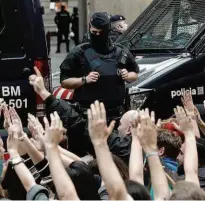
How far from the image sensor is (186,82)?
926cm

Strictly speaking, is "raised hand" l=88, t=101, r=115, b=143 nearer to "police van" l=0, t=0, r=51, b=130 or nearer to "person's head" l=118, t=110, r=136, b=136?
"person's head" l=118, t=110, r=136, b=136

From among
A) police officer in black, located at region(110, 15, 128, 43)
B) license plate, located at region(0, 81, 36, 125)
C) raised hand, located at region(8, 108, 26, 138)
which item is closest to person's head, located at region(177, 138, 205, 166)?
raised hand, located at region(8, 108, 26, 138)

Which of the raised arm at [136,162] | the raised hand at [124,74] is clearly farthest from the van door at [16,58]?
the raised arm at [136,162]

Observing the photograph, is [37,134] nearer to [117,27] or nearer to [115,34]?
[115,34]

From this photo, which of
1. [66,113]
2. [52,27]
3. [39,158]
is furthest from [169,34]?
→ [52,27]

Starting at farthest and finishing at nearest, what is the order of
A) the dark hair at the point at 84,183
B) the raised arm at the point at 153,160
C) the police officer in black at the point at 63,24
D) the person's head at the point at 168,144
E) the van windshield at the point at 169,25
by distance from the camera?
the police officer in black at the point at 63,24, the van windshield at the point at 169,25, the person's head at the point at 168,144, the dark hair at the point at 84,183, the raised arm at the point at 153,160

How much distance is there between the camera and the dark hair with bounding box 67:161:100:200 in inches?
208

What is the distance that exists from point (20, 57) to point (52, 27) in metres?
25.8

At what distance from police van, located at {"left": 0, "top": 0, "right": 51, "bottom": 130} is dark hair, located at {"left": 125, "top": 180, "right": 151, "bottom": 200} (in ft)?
11.0

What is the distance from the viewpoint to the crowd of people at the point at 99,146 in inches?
187

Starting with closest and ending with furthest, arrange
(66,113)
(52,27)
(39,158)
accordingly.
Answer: (39,158) < (66,113) < (52,27)

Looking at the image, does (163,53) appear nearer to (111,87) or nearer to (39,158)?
(111,87)

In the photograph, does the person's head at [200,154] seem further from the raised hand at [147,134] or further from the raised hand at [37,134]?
the raised hand at [147,134]

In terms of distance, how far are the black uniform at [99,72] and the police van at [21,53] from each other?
1.26 ft
